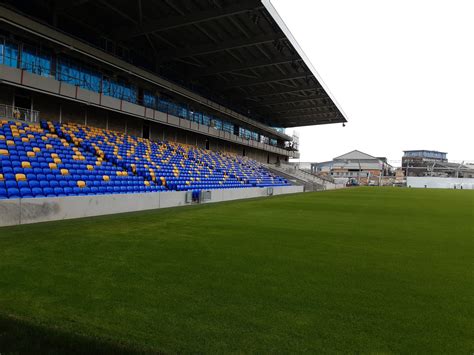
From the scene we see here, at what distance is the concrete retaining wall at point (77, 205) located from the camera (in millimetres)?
8742

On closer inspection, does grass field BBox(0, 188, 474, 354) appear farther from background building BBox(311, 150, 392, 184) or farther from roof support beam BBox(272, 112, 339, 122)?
background building BBox(311, 150, 392, 184)

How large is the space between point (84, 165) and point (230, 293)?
12273mm

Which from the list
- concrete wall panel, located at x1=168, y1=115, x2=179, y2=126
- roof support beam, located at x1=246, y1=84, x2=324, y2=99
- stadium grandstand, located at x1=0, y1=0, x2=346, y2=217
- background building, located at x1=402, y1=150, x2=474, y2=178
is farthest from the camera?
background building, located at x1=402, y1=150, x2=474, y2=178

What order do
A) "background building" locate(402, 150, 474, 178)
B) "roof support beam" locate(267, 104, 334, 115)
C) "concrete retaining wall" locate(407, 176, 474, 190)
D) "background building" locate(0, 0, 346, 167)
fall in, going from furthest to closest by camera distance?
"background building" locate(402, 150, 474, 178) → "concrete retaining wall" locate(407, 176, 474, 190) → "roof support beam" locate(267, 104, 334, 115) → "background building" locate(0, 0, 346, 167)

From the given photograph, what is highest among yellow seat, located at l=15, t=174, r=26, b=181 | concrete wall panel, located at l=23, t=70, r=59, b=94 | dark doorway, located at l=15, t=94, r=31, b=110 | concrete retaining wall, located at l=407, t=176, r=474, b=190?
concrete wall panel, located at l=23, t=70, r=59, b=94

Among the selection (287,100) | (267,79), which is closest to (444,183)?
(287,100)

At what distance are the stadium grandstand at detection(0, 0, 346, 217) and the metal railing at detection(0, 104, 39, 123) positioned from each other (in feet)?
0.19

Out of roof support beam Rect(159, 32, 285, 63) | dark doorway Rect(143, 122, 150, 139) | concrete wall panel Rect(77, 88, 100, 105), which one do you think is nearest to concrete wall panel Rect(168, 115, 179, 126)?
dark doorway Rect(143, 122, 150, 139)

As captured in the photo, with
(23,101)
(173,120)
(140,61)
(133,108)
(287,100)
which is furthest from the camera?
(287,100)

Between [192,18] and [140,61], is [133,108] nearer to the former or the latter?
[140,61]

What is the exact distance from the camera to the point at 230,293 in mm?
4191

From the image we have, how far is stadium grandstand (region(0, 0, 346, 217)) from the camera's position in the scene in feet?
44.8

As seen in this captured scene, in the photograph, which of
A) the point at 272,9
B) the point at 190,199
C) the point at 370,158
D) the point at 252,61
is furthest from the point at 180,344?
the point at 370,158

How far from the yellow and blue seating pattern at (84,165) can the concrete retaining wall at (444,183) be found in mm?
59644
